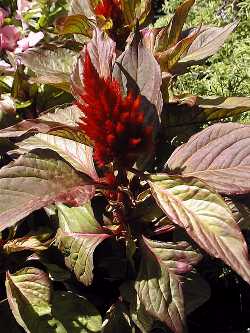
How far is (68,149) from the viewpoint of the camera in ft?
4.26

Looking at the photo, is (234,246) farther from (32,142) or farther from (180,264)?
(32,142)

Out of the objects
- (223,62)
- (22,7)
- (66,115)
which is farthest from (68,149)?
(223,62)

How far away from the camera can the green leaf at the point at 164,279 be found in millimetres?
1192

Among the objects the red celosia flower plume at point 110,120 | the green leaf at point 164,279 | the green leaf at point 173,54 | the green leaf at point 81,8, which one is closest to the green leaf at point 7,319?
the green leaf at point 164,279

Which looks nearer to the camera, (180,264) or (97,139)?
(97,139)

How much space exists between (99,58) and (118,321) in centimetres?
66

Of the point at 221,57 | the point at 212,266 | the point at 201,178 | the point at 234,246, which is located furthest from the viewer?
the point at 221,57

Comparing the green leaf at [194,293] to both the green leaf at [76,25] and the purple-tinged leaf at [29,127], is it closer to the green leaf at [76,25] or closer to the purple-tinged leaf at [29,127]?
the purple-tinged leaf at [29,127]

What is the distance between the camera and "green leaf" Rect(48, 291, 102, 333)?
4.60 ft

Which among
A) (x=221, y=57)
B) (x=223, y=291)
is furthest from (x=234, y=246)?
(x=221, y=57)

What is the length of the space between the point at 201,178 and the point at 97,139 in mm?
236

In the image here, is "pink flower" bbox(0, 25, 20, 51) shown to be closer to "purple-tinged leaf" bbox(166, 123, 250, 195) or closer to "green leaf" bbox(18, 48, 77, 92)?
"green leaf" bbox(18, 48, 77, 92)

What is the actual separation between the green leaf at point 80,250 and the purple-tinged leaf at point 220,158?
253 millimetres

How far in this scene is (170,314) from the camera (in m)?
1.19
